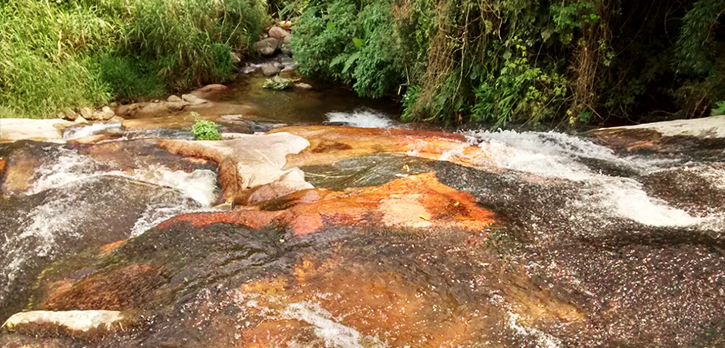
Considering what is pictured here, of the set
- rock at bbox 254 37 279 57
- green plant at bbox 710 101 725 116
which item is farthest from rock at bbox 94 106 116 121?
green plant at bbox 710 101 725 116

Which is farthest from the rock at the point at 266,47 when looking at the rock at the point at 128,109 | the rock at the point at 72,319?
the rock at the point at 72,319

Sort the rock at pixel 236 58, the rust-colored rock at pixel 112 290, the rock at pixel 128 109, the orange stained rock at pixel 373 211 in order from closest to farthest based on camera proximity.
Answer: the rust-colored rock at pixel 112 290
the orange stained rock at pixel 373 211
the rock at pixel 128 109
the rock at pixel 236 58

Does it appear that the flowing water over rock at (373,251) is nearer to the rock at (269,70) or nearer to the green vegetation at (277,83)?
the green vegetation at (277,83)

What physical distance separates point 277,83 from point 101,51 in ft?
11.8

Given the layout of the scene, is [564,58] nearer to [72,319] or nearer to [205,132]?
[205,132]

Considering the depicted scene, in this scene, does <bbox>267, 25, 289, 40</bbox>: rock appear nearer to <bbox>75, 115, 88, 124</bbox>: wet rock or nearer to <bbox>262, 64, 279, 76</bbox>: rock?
<bbox>262, 64, 279, 76</bbox>: rock

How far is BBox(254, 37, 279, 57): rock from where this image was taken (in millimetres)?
14034

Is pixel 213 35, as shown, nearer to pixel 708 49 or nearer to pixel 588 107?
pixel 588 107

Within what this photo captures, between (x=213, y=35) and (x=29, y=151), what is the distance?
7.19 meters

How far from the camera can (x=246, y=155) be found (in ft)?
18.8

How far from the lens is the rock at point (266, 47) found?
1403 centimetres

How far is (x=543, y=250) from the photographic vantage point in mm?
3410

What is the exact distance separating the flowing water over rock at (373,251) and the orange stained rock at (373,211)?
0.06ft

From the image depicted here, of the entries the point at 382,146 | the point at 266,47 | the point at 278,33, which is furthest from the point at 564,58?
the point at 278,33
